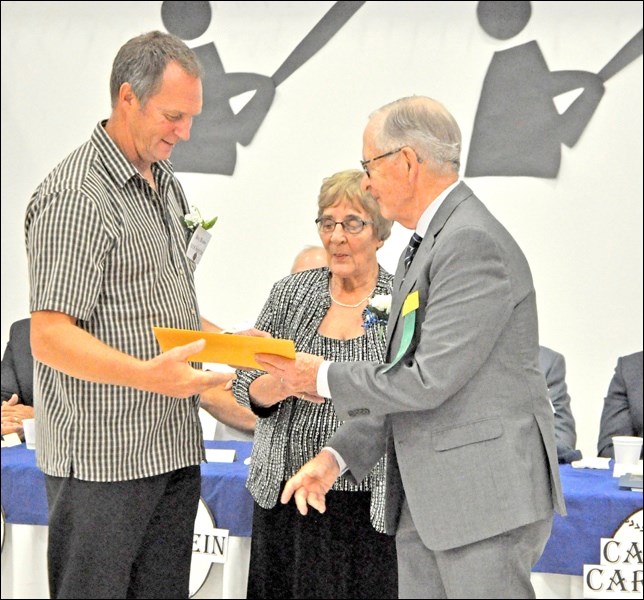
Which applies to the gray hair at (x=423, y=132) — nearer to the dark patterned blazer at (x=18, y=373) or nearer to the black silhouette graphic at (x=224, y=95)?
the dark patterned blazer at (x=18, y=373)

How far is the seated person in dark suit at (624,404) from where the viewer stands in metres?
4.14

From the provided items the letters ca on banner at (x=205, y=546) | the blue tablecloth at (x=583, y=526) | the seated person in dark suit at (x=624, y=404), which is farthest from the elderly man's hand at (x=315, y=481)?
the seated person in dark suit at (x=624, y=404)

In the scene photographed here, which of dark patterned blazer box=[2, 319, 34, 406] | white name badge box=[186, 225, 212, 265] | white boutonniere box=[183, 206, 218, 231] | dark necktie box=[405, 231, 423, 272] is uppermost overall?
dark patterned blazer box=[2, 319, 34, 406]

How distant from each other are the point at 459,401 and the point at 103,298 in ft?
2.52

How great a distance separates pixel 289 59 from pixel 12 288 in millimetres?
2186

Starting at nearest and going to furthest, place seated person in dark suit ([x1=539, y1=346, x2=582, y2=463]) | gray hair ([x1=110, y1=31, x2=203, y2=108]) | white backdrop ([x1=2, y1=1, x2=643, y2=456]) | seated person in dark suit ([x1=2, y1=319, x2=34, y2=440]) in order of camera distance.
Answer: gray hair ([x1=110, y1=31, x2=203, y2=108]) < seated person in dark suit ([x1=539, y1=346, x2=582, y2=463]) < seated person in dark suit ([x1=2, y1=319, x2=34, y2=440]) < white backdrop ([x1=2, y1=1, x2=643, y2=456])

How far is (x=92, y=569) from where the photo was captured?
184cm

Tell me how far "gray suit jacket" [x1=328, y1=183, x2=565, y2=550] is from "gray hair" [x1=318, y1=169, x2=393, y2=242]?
3.20 feet

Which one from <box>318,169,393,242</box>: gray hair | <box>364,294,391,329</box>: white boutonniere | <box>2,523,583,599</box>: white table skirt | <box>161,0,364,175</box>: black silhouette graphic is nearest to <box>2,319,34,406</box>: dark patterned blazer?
<box>2,523,583,599</box>: white table skirt

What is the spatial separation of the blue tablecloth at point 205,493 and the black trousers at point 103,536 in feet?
3.61

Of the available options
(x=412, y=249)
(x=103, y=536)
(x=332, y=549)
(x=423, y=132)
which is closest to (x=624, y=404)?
(x=332, y=549)

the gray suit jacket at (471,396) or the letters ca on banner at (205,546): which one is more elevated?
the gray suit jacket at (471,396)

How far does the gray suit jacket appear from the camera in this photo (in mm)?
1809

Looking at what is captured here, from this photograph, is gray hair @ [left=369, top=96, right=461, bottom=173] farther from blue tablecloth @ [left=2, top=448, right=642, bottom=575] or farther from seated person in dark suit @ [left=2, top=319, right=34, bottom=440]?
seated person in dark suit @ [left=2, top=319, right=34, bottom=440]
